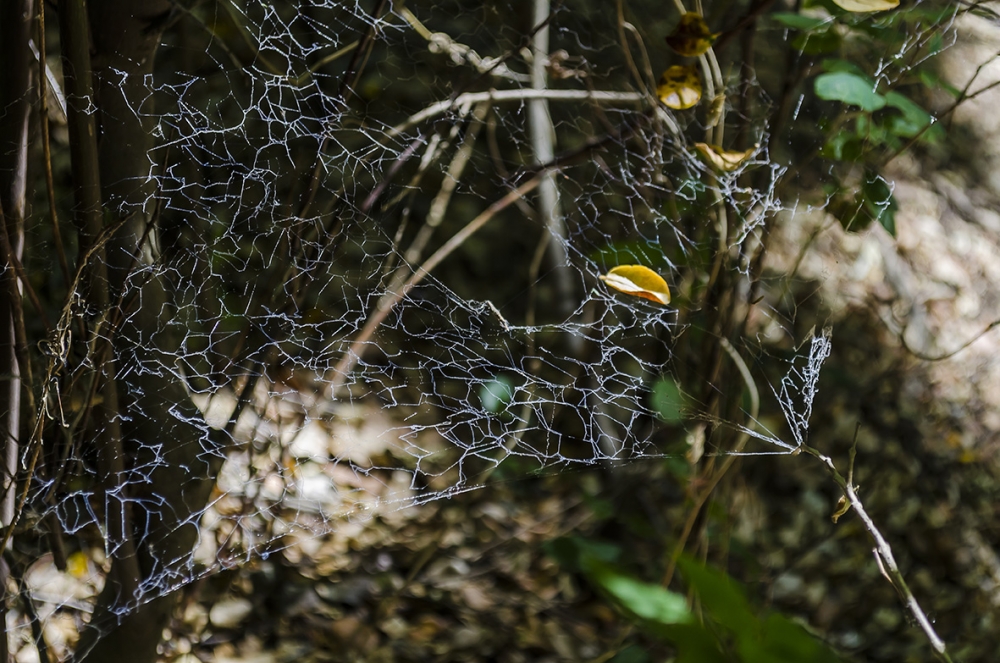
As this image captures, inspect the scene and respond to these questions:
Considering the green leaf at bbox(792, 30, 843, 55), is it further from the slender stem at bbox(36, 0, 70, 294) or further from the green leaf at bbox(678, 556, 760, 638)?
the slender stem at bbox(36, 0, 70, 294)

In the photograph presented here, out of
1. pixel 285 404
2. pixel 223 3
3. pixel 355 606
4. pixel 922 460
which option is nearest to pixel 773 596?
pixel 922 460

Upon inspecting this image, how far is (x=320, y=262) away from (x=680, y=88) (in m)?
0.47

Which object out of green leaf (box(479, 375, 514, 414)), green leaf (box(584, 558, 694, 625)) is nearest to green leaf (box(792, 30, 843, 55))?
green leaf (box(479, 375, 514, 414))

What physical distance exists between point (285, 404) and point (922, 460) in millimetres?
1475

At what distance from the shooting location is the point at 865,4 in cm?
72

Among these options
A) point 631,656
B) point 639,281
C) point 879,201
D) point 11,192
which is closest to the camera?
point 11,192

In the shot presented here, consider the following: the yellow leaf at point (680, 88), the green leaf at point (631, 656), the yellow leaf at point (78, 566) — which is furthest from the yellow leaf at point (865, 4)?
the yellow leaf at point (78, 566)

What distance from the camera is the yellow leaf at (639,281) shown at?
777mm

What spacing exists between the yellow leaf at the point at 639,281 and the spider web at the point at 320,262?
0.12 m

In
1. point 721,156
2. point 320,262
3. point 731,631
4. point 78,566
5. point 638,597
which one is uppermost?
point 721,156

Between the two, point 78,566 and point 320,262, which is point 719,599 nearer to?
point 320,262

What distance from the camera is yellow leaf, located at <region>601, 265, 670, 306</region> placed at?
78 centimetres

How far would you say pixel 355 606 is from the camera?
132 centimetres

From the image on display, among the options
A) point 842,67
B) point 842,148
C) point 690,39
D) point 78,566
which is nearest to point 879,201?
point 842,148
